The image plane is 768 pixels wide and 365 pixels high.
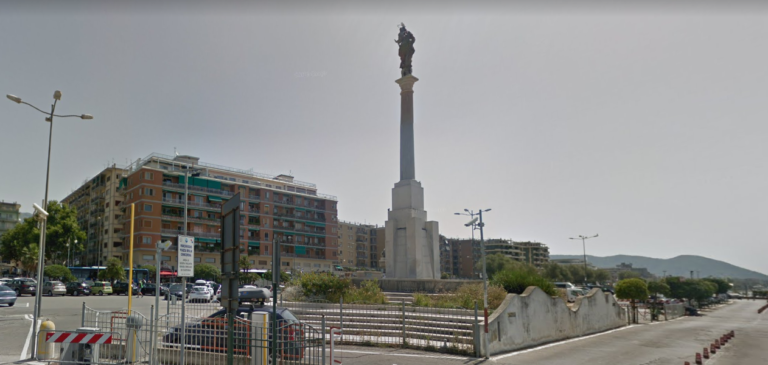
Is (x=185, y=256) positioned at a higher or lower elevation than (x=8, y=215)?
lower

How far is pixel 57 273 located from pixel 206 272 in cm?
1759

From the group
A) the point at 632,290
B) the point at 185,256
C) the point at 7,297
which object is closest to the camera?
the point at 185,256

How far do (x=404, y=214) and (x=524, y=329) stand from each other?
11.3 m

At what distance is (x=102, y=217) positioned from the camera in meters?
70.5

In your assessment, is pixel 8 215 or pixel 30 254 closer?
pixel 30 254

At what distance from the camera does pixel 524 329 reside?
1512cm

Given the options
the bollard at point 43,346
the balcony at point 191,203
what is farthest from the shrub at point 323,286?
the balcony at point 191,203

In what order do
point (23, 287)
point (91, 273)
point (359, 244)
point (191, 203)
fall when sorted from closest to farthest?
point (23, 287) → point (91, 273) → point (191, 203) → point (359, 244)

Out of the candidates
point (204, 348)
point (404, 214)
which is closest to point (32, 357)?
point (204, 348)

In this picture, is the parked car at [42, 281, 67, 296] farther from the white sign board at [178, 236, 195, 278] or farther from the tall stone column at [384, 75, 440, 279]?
the white sign board at [178, 236, 195, 278]

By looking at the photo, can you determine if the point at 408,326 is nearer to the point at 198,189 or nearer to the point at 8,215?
the point at 198,189

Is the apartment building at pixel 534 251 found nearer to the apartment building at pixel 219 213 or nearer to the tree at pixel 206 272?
the apartment building at pixel 219 213

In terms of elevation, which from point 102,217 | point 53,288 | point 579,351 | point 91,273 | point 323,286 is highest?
point 102,217

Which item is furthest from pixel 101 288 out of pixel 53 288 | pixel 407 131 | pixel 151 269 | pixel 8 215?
pixel 8 215
